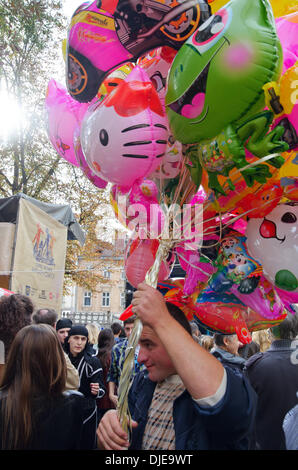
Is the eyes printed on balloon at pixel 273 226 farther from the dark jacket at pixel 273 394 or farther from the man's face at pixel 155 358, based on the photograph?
the dark jacket at pixel 273 394

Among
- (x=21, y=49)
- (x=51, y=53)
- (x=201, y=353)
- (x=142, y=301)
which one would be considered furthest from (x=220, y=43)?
(x=51, y=53)

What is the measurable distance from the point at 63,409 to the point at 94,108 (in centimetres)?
137

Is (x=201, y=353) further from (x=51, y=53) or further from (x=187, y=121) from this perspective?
(x=51, y=53)

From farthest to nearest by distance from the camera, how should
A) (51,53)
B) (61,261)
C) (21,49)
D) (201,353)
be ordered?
1. (51,53)
2. (21,49)
3. (61,261)
4. (201,353)

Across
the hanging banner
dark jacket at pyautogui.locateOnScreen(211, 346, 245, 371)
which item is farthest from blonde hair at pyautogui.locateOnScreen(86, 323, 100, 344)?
dark jacket at pyautogui.locateOnScreen(211, 346, 245, 371)

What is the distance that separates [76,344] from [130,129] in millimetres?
2584

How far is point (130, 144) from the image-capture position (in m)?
1.67

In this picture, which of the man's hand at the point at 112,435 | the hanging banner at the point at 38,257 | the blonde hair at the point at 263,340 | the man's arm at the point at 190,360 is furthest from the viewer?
the hanging banner at the point at 38,257

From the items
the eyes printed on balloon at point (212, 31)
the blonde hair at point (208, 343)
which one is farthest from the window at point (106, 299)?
the eyes printed on balloon at point (212, 31)

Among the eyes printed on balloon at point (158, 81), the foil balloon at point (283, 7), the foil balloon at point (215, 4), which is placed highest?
the foil balloon at point (283, 7)

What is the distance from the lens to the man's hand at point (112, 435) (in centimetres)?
114

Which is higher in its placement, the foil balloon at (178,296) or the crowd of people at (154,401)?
the foil balloon at (178,296)

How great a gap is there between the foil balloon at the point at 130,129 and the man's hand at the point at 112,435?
1074 millimetres

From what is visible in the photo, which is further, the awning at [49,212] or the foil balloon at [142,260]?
the awning at [49,212]
